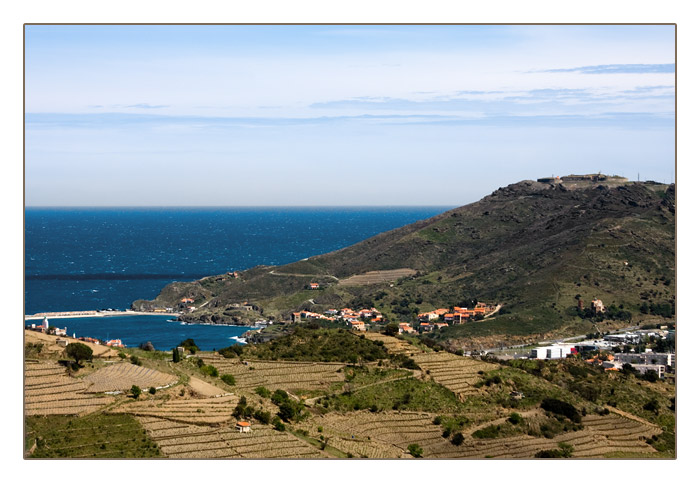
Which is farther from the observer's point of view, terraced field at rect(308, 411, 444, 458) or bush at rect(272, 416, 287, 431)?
terraced field at rect(308, 411, 444, 458)

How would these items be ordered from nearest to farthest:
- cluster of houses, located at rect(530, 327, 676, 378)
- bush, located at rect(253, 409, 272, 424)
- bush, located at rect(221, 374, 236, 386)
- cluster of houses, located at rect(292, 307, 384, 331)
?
bush, located at rect(253, 409, 272, 424) < bush, located at rect(221, 374, 236, 386) < cluster of houses, located at rect(530, 327, 676, 378) < cluster of houses, located at rect(292, 307, 384, 331)

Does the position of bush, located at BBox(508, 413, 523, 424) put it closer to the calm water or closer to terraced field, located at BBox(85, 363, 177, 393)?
terraced field, located at BBox(85, 363, 177, 393)

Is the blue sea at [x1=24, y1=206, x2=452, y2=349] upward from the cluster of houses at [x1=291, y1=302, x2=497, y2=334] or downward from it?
upward

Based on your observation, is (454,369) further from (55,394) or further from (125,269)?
(125,269)

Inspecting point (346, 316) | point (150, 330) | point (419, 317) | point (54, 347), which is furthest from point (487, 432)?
point (150, 330)

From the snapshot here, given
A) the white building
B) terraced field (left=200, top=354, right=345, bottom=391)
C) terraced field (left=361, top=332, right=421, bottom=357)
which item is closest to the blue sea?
terraced field (left=361, top=332, right=421, bottom=357)

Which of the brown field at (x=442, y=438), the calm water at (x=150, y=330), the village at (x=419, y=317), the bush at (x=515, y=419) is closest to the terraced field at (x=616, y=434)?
the brown field at (x=442, y=438)

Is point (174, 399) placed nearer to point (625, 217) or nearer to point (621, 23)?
point (621, 23)

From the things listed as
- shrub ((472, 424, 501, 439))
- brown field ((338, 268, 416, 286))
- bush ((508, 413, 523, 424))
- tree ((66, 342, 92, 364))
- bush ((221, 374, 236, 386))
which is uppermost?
brown field ((338, 268, 416, 286))

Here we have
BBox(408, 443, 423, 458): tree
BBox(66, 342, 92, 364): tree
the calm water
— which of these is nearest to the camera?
BBox(408, 443, 423, 458): tree
